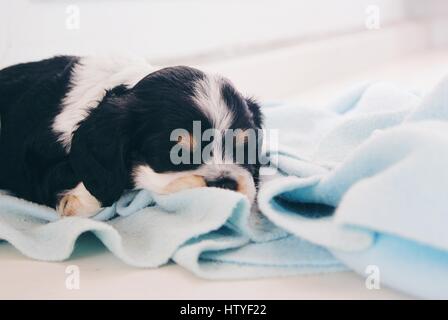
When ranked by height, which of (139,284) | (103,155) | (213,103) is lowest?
(139,284)

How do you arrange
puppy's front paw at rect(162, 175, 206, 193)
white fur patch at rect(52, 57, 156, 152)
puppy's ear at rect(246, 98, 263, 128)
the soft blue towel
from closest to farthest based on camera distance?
the soft blue towel, puppy's front paw at rect(162, 175, 206, 193), white fur patch at rect(52, 57, 156, 152), puppy's ear at rect(246, 98, 263, 128)

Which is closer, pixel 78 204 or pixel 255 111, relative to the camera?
pixel 78 204

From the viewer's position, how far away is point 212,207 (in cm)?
119

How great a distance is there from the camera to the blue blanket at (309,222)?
0.95m

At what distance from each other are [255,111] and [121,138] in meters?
0.40

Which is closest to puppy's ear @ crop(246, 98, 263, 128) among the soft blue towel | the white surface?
the soft blue towel

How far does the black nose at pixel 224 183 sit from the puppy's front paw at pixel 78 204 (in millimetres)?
283

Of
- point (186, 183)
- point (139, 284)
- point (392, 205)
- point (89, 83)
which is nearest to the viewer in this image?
point (392, 205)

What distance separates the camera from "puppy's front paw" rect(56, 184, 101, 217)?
1.41m

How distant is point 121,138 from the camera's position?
4.58 ft

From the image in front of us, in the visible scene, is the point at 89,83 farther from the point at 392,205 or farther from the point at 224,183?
the point at 392,205

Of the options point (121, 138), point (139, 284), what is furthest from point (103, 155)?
point (139, 284)

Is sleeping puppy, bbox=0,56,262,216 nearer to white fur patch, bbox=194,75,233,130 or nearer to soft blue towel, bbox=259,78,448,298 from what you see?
white fur patch, bbox=194,75,233,130

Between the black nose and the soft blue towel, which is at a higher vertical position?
the soft blue towel
